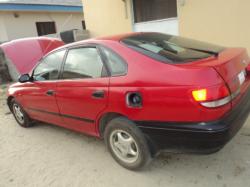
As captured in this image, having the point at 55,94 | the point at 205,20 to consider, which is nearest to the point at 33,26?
the point at 205,20

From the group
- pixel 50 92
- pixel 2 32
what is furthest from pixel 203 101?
pixel 2 32

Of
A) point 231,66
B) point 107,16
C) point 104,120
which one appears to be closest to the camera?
point 231,66

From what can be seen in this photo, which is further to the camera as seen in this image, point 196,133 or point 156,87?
point 156,87

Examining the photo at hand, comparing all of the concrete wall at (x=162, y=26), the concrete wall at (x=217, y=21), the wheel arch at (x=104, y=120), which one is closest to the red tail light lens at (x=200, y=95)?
the wheel arch at (x=104, y=120)

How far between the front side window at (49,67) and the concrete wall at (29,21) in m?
11.1

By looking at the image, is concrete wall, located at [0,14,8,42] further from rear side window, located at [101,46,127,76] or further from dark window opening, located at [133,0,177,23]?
rear side window, located at [101,46,127,76]

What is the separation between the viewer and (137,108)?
2777 millimetres

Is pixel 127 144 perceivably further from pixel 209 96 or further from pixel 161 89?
pixel 209 96

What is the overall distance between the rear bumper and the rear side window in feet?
2.01

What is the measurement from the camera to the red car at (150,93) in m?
2.44

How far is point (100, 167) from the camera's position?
11.1 feet

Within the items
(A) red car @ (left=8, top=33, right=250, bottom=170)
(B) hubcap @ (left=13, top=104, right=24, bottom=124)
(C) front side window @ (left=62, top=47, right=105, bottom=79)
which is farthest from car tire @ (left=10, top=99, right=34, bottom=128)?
(C) front side window @ (left=62, top=47, right=105, bottom=79)

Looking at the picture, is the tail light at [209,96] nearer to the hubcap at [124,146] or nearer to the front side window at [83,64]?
the hubcap at [124,146]

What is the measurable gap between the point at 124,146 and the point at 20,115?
295cm
